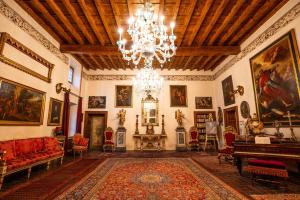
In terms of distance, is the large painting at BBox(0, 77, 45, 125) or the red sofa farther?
the large painting at BBox(0, 77, 45, 125)

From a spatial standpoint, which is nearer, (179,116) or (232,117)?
(232,117)

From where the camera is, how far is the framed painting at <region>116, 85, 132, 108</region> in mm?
9852

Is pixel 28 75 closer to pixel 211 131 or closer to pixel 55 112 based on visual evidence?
pixel 55 112

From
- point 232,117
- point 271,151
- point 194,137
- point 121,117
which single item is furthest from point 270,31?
point 121,117

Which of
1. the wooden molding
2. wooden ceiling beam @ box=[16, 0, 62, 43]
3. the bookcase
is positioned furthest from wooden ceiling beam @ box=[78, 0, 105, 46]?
the bookcase

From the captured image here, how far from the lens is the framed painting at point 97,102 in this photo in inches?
389

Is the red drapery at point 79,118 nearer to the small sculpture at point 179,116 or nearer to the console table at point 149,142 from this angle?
the console table at point 149,142

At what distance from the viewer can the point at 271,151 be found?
350cm

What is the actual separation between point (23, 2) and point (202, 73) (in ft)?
32.0

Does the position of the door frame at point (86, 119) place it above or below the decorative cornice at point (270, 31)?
below

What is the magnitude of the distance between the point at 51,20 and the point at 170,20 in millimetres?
4358

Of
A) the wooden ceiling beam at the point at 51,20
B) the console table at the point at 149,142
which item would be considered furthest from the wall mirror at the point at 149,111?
the wooden ceiling beam at the point at 51,20

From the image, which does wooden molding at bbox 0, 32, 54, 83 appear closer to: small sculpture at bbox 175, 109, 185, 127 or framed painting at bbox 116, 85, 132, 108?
framed painting at bbox 116, 85, 132, 108

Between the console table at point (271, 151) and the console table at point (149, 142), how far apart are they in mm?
5240
